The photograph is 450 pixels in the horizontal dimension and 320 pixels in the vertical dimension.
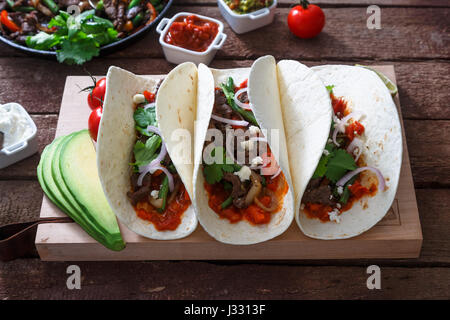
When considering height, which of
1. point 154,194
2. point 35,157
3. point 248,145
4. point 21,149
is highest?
point 248,145

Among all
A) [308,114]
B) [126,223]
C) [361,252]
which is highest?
[308,114]

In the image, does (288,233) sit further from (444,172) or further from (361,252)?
(444,172)

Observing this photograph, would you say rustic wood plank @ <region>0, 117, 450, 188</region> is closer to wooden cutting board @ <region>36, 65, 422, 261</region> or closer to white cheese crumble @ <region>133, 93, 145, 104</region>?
wooden cutting board @ <region>36, 65, 422, 261</region>

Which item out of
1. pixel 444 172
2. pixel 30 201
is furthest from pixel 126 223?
pixel 444 172

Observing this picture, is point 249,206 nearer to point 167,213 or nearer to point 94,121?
point 167,213

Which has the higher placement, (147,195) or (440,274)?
(147,195)

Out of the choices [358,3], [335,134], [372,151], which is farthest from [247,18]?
[372,151]

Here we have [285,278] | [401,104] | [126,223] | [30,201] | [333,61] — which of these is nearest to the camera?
[126,223]

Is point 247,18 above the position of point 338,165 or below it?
above
